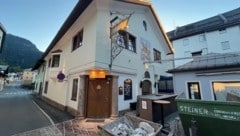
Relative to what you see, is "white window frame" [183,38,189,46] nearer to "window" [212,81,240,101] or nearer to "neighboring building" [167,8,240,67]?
"neighboring building" [167,8,240,67]

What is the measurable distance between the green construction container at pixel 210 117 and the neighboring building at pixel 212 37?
Result: 622 inches

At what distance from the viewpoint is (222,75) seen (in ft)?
27.6

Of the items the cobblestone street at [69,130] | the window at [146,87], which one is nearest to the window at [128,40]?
the window at [146,87]

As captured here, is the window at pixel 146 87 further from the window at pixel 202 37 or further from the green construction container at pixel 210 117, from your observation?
the window at pixel 202 37

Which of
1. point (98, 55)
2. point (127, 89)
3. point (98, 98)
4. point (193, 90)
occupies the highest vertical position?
point (98, 55)

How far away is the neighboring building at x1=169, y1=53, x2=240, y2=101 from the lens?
8094 mm

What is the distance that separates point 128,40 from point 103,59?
307 cm

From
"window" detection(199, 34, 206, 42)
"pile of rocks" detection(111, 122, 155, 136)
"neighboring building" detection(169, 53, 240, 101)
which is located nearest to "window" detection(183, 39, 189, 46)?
"window" detection(199, 34, 206, 42)

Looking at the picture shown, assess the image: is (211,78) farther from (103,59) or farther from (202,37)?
(202,37)

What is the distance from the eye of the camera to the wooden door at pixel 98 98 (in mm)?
7570

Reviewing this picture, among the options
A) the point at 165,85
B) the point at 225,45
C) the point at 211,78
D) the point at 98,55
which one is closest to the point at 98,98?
the point at 98,55

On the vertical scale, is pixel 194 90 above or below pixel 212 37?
below

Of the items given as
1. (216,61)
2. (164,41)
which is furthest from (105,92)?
(164,41)

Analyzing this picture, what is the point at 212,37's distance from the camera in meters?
22.0
